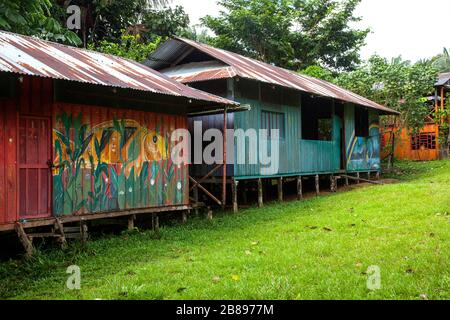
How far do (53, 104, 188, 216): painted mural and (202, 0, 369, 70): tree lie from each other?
18395 mm

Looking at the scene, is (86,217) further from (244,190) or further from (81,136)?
(244,190)

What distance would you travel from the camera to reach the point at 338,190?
17609 millimetres

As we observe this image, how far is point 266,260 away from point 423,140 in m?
23.6

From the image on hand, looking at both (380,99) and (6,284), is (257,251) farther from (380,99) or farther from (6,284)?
(380,99)

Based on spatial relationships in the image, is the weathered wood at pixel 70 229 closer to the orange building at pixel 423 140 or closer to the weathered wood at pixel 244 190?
the weathered wood at pixel 244 190

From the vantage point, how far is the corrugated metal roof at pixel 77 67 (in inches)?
299

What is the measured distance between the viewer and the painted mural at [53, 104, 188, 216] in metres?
8.70

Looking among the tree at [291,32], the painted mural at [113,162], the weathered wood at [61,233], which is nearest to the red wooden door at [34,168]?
the painted mural at [113,162]

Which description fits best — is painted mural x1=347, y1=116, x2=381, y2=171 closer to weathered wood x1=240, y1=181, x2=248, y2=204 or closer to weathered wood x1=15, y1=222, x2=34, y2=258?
weathered wood x1=240, y1=181, x2=248, y2=204

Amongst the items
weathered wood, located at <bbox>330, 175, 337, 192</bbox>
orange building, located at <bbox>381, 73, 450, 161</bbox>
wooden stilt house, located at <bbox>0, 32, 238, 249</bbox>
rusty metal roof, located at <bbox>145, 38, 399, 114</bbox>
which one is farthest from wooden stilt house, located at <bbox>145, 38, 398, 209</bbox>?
orange building, located at <bbox>381, 73, 450, 161</bbox>

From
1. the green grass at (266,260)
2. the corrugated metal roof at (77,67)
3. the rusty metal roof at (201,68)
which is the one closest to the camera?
the green grass at (266,260)

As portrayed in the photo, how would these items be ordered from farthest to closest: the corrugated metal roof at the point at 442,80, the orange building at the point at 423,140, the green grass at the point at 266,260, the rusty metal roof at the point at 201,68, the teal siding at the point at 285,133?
the corrugated metal roof at the point at 442,80 < the orange building at the point at 423,140 < the teal siding at the point at 285,133 < the rusty metal roof at the point at 201,68 < the green grass at the point at 266,260

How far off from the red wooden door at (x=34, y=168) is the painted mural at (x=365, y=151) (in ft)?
43.6

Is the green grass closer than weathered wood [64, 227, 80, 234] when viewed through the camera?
Yes
